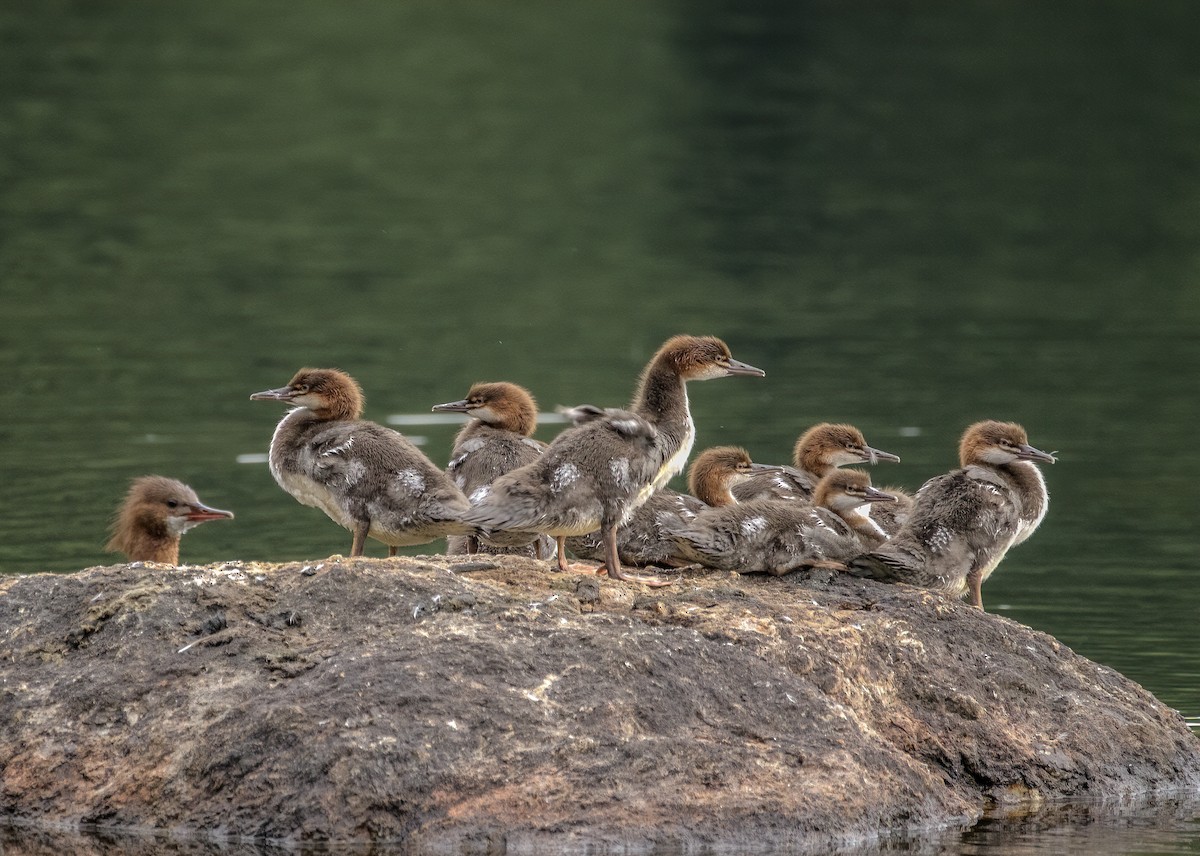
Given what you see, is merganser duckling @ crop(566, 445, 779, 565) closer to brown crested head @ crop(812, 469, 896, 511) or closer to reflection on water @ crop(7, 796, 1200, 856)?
brown crested head @ crop(812, 469, 896, 511)

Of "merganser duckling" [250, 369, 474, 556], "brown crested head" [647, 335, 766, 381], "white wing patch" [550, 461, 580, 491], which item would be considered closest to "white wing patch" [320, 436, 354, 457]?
"merganser duckling" [250, 369, 474, 556]

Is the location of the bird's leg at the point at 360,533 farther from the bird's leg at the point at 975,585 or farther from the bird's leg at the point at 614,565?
the bird's leg at the point at 975,585

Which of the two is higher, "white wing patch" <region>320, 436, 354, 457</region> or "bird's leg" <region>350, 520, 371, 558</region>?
"white wing patch" <region>320, 436, 354, 457</region>

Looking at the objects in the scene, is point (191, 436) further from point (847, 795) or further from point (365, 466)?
point (847, 795)

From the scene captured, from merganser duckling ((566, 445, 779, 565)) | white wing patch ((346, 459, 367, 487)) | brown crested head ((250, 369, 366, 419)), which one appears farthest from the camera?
brown crested head ((250, 369, 366, 419))

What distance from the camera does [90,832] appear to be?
27.8 feet

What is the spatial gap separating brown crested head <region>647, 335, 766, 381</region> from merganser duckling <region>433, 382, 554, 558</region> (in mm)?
921

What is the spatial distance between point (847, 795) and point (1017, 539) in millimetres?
3007

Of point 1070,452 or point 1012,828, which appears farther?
point 1070,452

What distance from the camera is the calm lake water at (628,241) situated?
17.7 meters

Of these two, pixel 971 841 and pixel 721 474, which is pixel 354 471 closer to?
pixel 721 474

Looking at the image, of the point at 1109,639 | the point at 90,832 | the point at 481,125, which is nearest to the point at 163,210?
the point at 481,125

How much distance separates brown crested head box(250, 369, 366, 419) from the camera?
11.5m

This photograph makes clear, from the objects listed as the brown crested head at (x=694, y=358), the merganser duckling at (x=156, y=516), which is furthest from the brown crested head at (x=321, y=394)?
the brown crested head at (x=694, y=358)
